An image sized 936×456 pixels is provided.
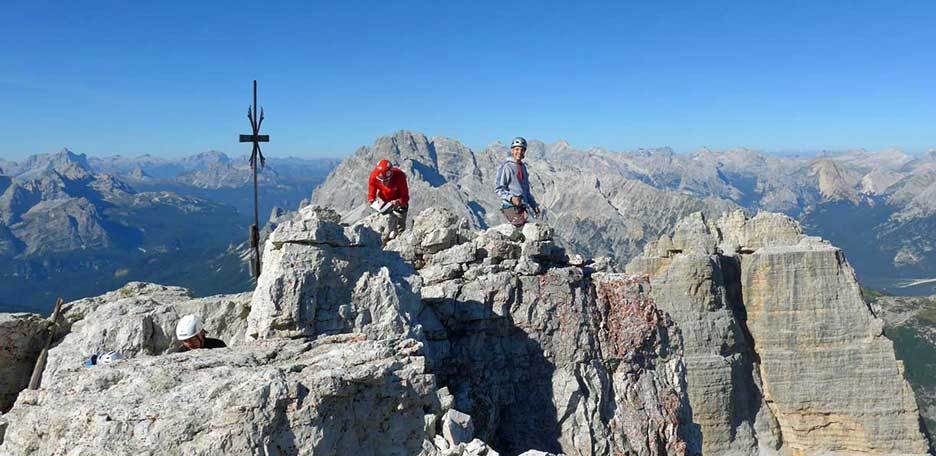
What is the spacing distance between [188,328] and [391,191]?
34.7 feet

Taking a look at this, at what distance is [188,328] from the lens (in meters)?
12.2

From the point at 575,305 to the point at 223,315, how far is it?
10.2 metres

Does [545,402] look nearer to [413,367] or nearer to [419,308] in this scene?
[419,308]

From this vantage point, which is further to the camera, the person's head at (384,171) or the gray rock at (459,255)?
the person's head at (384,171)

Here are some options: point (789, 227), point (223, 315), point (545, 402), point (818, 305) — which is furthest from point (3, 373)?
point (789, 227)

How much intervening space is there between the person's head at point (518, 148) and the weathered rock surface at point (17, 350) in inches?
607

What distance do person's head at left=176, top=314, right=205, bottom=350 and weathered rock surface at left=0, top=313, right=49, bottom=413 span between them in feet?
24.7

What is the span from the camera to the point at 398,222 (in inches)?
880

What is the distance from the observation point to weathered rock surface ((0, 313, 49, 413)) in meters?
16.0

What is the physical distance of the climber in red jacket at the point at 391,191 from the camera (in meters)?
21.6

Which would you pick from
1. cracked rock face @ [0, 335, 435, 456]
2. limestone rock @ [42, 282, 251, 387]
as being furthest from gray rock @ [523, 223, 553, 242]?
cracked rock face @ [0, 335, 435, 456]

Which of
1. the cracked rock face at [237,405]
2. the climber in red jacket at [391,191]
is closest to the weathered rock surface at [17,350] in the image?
the cracked rock face at [237,405]

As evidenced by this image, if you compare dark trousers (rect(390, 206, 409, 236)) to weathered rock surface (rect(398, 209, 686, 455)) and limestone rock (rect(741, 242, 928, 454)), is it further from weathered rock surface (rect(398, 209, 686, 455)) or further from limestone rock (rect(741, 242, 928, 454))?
limestone rock (rect(741, 242, 928, 454))

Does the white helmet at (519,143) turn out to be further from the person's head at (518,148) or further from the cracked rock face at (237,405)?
the cracked rock face at (237,405)
